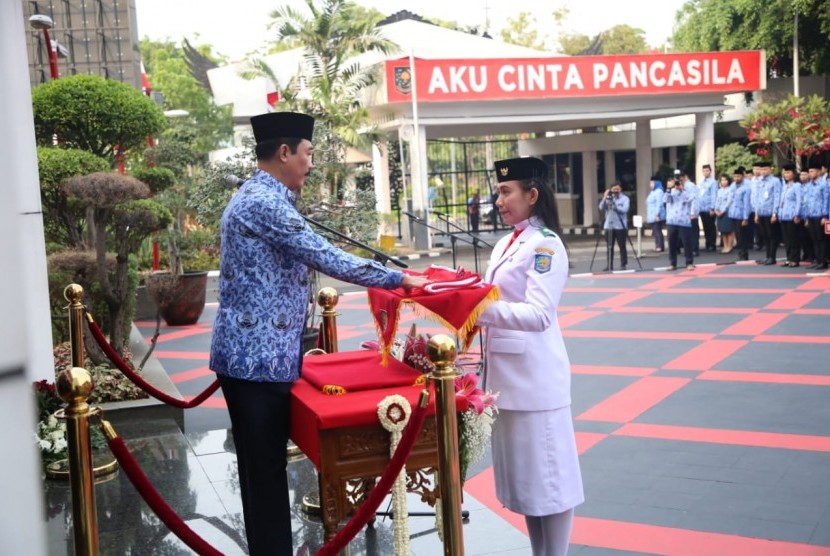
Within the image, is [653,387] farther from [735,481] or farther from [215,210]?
[215,210]

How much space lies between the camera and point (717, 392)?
710 cm

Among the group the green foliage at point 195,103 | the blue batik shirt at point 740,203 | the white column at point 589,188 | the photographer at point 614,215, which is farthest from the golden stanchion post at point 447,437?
the green foliage at point 195,103

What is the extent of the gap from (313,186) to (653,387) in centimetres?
376

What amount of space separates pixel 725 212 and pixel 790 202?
281 centimetres

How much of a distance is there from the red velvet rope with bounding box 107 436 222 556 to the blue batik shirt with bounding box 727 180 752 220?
1526cm

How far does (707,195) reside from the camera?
1844 cm

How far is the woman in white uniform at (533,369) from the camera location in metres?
3.31

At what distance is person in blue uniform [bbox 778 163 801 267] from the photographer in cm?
1452

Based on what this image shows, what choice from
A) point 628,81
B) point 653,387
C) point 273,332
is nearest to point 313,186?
point 653,387

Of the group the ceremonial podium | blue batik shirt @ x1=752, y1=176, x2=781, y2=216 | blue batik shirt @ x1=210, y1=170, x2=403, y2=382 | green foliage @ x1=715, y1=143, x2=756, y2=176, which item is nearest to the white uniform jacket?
the ceremonial podium

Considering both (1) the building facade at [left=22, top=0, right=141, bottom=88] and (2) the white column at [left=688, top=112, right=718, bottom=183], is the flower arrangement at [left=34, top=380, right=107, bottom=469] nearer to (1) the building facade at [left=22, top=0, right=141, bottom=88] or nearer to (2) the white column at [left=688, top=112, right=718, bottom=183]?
(1) the building facade at [left=22, top=0, right=141, bottom=88]

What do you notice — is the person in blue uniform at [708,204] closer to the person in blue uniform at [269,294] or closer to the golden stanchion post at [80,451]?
the person in blue uniform at [269,294]

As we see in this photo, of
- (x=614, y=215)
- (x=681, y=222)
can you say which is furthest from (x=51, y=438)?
(x=681, y=222)

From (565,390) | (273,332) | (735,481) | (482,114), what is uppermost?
(482,114)
